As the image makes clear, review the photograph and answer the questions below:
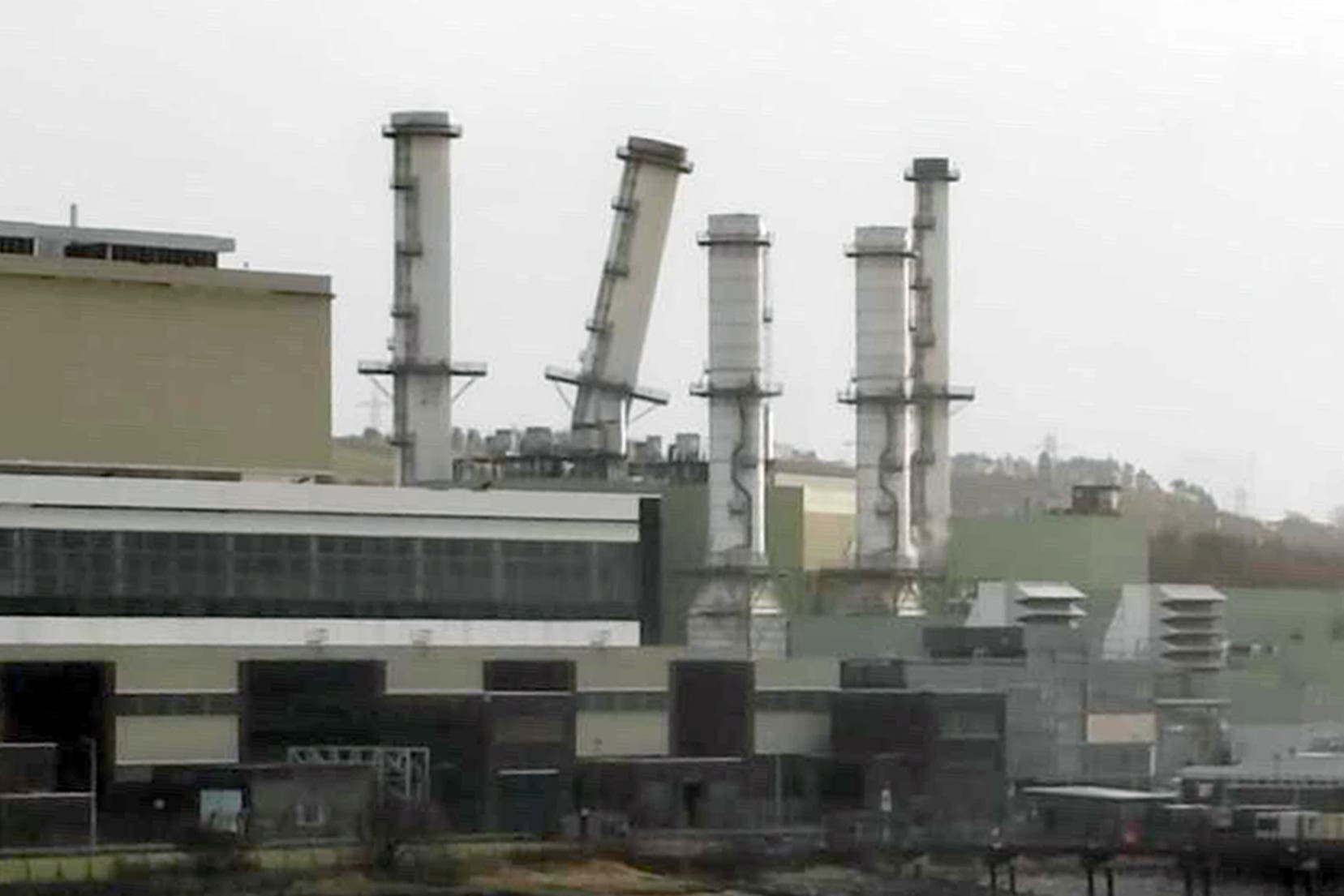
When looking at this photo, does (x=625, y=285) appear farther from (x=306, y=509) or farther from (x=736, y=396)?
(x=306, y=509)

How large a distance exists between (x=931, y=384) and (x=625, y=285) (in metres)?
7.58

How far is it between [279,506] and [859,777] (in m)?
12.5

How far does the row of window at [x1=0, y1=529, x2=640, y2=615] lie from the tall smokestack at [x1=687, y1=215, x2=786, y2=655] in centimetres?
889

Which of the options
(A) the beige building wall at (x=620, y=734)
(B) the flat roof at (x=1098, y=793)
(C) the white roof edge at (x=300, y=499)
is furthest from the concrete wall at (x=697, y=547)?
(A) the beige building wall at (x=620, y=734)

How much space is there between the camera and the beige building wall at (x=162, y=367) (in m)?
64.3

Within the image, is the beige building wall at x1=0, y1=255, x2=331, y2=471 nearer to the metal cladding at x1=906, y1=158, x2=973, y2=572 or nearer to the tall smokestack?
the tall smokestack

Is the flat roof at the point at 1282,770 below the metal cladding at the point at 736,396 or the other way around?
below

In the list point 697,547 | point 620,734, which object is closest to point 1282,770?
point 697,547

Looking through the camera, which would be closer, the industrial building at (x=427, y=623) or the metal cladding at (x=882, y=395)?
the industrial building at (x=427, y=623)

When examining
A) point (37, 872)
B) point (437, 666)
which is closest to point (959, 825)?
point (437, 666)

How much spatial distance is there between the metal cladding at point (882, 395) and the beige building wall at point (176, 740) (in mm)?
23875

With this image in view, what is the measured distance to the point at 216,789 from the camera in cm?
6134

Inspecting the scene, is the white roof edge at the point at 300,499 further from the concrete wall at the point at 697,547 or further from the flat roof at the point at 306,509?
the concrete wall at the point at 697,547

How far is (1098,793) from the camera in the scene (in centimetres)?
7206
